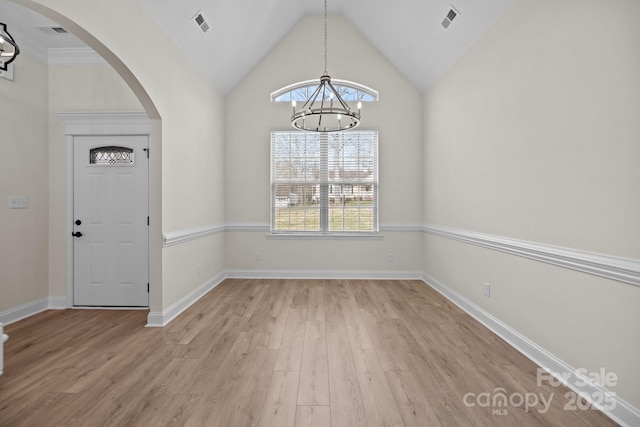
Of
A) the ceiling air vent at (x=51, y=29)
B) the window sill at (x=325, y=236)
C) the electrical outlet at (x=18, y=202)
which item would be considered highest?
the ceiling air vent at (x=51, y=29)

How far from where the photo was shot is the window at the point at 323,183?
5.16 meters

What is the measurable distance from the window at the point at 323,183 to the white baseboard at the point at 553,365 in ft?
7.16

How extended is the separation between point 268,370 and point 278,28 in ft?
15.8

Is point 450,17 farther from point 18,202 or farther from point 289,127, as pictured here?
point 18,202

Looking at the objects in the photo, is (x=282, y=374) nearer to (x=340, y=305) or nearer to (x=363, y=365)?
(x=363, y=365)

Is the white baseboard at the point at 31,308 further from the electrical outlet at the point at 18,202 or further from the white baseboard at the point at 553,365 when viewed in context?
Answer: the white baseboard at the point at 553,365

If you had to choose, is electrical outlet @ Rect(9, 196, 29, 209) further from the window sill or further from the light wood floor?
the window sill

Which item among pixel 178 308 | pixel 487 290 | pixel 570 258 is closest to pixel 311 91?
pixel 178 308

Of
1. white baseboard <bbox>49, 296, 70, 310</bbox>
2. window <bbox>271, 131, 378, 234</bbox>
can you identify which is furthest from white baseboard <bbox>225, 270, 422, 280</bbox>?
white baseboard <bbox>49, 296, 70, 310</bbox>

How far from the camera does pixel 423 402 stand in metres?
1.89

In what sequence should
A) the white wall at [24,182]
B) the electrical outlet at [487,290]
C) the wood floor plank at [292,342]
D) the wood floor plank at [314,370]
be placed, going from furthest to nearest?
the white wall at [24,182]
the electrical outlet at [487,290]
the wood floor plank at [292,342]
the wood floor plank at [314,370]

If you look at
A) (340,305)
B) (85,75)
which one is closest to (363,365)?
(340,305)

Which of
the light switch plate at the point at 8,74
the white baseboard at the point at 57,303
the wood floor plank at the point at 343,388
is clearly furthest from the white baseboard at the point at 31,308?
the wood floor plank at the point at 343,388

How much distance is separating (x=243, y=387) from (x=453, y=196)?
10.9 ft
